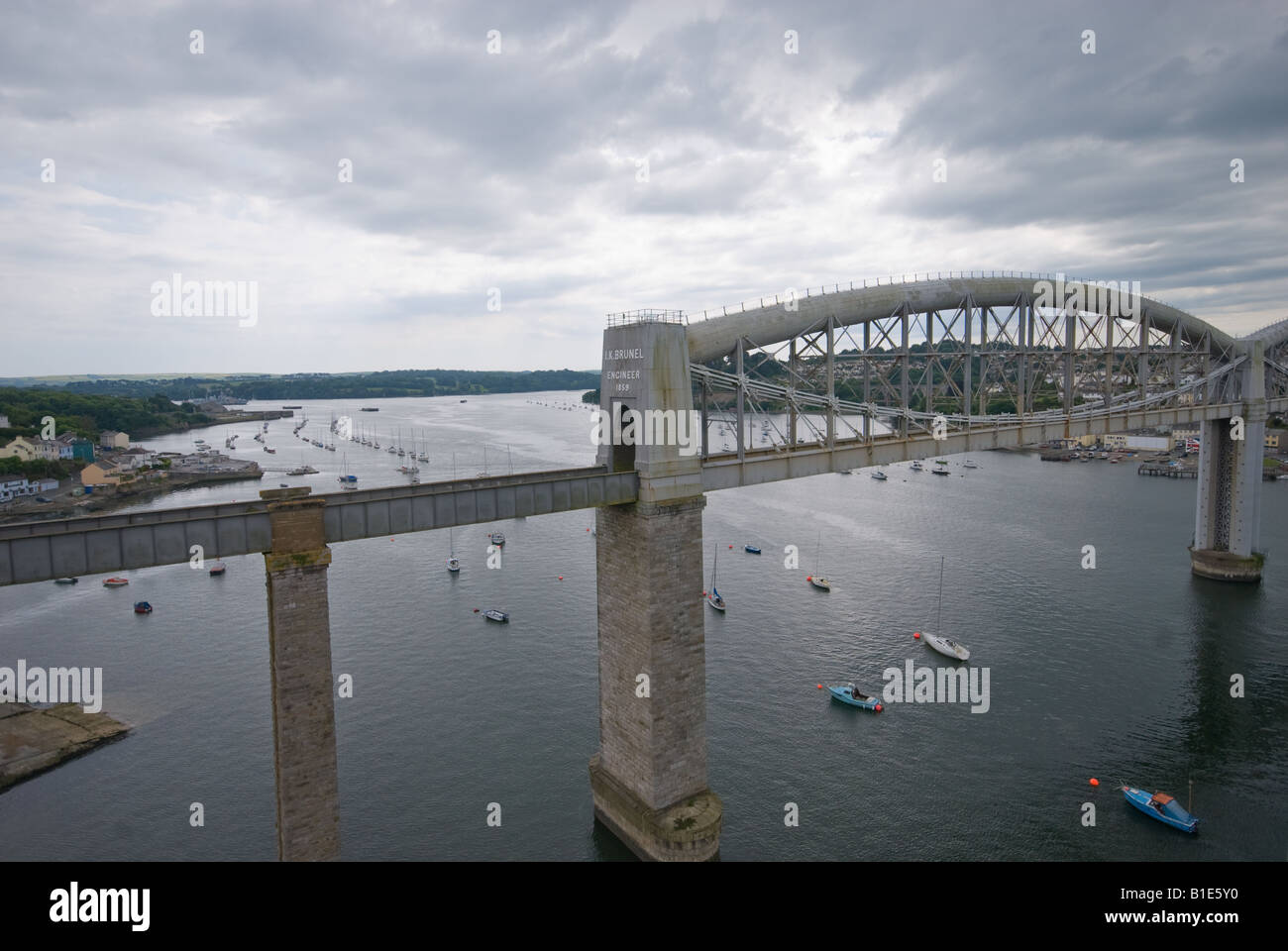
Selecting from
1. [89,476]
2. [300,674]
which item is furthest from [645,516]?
[89,476]

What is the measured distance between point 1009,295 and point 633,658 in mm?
22380

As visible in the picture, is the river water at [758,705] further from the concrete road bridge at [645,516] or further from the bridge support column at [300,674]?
the bridge support column at [300,674]

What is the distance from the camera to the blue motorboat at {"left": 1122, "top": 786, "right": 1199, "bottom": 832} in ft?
72.5

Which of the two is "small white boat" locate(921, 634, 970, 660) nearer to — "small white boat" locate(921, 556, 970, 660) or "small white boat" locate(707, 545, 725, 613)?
"small white boat" locate(921, 556, 970, 660)

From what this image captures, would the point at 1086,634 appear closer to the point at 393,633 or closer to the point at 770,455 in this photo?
the point at 770,455

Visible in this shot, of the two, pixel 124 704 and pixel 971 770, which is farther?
pixel 124 704

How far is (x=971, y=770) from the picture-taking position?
2508 centimetres

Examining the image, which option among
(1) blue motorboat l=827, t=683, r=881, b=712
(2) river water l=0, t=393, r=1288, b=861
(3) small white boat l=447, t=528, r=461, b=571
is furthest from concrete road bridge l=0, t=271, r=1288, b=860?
(3) small white boat l=447, t=528, r=461, b=571

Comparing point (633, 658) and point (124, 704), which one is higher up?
point (633, 658)

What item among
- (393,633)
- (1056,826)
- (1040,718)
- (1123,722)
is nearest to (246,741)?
(393,633)

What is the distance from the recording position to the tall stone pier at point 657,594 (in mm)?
18359

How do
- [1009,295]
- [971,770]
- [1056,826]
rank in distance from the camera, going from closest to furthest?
[1056,826] < [971,770] < [1009,295]

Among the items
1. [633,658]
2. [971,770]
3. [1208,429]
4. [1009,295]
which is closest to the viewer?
[633,658]

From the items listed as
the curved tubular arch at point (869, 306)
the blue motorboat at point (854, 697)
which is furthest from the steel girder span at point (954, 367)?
the blue motorboat at point (854, 697)
